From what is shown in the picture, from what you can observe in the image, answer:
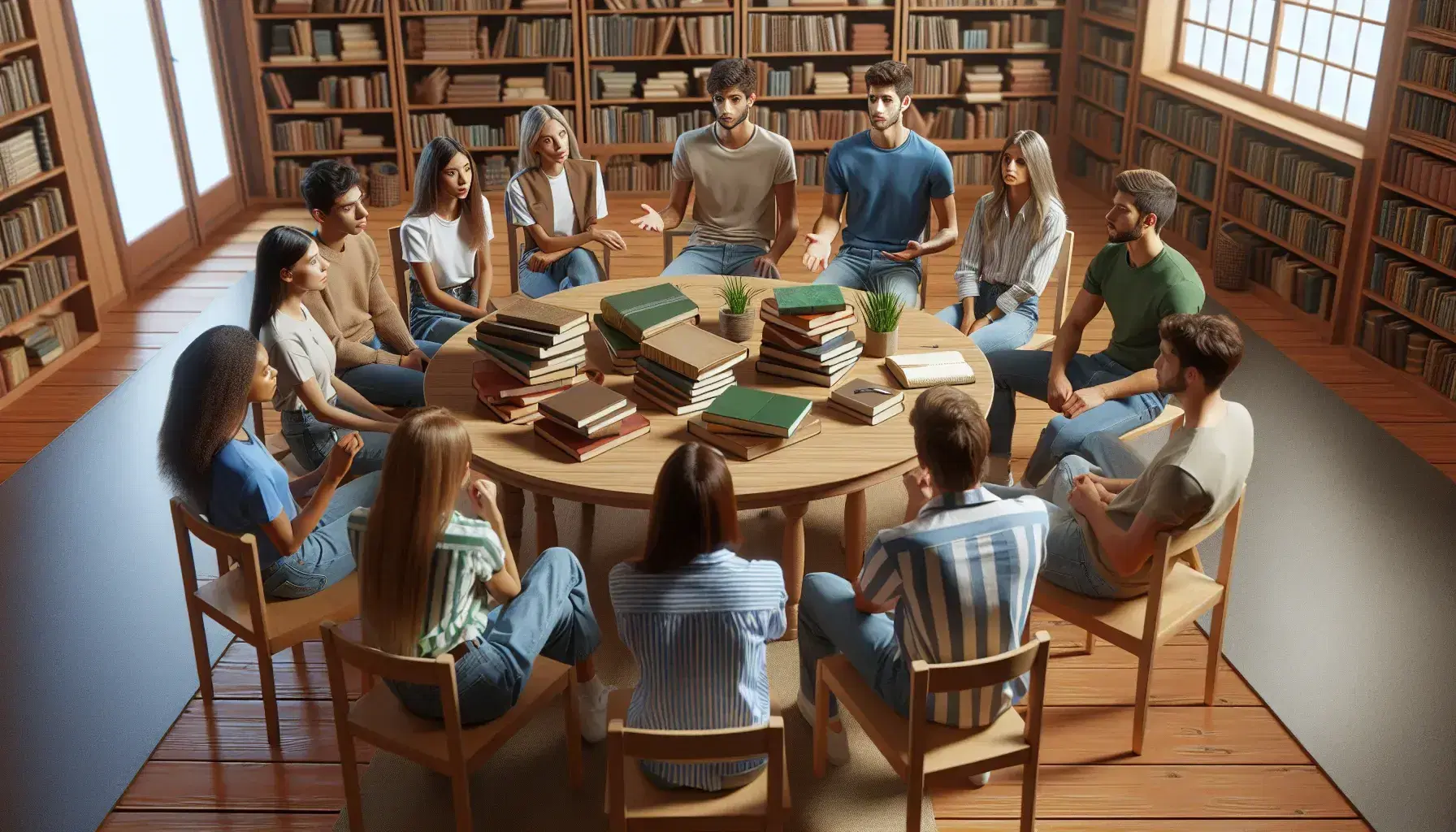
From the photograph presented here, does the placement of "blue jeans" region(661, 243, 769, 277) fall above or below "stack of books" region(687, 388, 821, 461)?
below

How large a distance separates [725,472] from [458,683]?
712 millimetres

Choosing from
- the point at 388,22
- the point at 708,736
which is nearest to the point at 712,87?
the point at 708,736

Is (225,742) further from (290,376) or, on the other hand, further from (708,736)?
(708,736)

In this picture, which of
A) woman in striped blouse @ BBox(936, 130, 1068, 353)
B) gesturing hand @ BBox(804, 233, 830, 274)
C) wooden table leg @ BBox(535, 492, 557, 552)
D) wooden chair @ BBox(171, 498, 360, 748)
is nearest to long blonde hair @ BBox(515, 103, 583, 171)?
gesturing hand @ BBox(804, 233, 830, 274)

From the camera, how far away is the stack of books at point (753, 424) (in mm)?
2939

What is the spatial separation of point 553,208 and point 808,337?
6.07 ft

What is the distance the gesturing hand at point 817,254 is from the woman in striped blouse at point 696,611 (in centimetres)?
215

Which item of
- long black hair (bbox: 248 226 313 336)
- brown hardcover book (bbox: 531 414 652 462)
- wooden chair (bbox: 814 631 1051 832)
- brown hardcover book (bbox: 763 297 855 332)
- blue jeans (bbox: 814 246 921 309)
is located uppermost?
long black hair (bbox: 248 226 313 336)

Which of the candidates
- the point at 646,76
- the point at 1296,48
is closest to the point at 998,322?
the point at 1296,48

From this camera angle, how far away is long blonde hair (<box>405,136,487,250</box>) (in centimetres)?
423

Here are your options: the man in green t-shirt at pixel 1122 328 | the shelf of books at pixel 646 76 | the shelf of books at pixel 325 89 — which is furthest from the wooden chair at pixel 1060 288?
the shelf of books at pixel 325 89

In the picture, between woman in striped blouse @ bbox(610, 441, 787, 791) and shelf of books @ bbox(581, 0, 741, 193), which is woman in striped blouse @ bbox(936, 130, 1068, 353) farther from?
shelf of books @ bbox(581, 0, 741, 193)

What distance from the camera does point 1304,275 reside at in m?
5.85

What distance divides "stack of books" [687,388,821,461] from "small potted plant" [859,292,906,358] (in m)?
0.50
